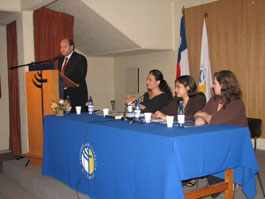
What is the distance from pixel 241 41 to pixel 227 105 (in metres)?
2.78

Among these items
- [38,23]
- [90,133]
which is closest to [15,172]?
[90,133]

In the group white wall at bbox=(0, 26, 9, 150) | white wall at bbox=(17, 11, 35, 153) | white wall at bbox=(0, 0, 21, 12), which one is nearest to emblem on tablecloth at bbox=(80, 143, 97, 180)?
white wall at bbox=(17, 11, 35, 153)

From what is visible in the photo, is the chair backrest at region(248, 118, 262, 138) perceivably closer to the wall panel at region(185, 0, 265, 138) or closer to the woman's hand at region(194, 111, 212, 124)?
the woman's hand at region(194, 111, 212, 124)

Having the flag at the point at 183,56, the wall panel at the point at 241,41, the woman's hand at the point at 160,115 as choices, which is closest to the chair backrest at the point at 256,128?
the woman's hand at the point at 160,115

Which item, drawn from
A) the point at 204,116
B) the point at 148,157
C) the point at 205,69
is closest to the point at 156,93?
the point at 204,116

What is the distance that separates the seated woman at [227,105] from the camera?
8.84 feet

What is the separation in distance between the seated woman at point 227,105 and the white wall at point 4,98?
457cm

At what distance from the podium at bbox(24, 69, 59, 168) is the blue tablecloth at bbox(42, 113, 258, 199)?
2.26 ft

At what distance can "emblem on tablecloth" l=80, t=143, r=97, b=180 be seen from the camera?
284 centimetres

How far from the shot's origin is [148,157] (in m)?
2.20

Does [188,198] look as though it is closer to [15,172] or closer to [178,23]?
[15,172]

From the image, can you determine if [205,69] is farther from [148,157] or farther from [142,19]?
[148,157]

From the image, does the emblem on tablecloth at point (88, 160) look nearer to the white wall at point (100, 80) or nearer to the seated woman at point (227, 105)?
the seated woman at point (227, 105)

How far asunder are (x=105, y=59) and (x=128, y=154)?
5.63 m
